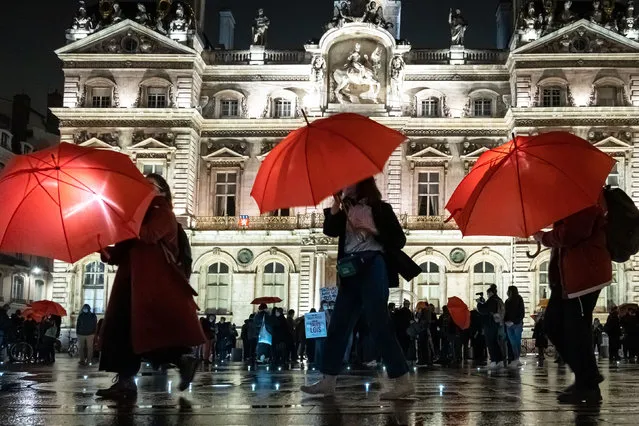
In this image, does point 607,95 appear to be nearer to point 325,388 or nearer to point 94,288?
point 94,288

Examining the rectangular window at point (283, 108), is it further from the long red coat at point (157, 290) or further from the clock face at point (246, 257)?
the long red coat at point (157, 290)

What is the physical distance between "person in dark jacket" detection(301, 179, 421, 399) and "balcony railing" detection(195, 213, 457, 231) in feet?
95.8

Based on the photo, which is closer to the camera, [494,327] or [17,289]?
[494,327]

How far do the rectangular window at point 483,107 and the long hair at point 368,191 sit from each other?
103 ft

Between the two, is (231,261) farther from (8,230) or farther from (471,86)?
(8,230)

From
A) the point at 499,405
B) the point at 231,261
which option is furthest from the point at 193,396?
the point at 231,261

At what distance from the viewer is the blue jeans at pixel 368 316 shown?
25.9 ft

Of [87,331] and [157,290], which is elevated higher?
[157,290]

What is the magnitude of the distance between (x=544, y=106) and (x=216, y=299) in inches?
617

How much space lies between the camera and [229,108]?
3947cm

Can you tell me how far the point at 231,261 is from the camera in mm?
38000

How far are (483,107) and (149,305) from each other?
107ft

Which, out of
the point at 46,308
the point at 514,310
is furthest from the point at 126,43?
the point at 514,310

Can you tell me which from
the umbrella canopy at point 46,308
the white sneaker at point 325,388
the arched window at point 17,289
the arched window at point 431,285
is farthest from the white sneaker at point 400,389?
the arched window at point 17,289
